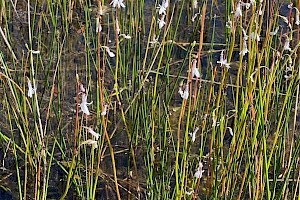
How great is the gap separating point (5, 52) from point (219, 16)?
1.19 m

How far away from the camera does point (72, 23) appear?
329 centimetres

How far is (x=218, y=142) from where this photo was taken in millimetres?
1766

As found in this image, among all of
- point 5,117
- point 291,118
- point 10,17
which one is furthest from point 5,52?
point 291,118

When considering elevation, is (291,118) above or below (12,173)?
above

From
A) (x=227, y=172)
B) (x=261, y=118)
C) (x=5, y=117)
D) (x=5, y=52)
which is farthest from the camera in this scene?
(x=5, y=52)

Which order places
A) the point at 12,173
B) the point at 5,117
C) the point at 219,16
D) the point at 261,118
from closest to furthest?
the point at 261,118 < the point at 12,173 < the point at 5,117 < the point at 219,16

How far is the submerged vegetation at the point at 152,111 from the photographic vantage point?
1.52 metres

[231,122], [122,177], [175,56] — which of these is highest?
[175,56]

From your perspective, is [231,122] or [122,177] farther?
[231,122]

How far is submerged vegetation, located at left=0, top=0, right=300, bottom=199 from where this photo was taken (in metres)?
1.52

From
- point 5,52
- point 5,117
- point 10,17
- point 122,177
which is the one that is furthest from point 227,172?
point 10,17

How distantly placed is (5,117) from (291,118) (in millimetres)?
1240

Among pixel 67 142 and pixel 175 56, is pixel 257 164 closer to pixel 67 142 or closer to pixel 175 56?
pixel 67 142

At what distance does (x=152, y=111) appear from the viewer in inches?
69.7
